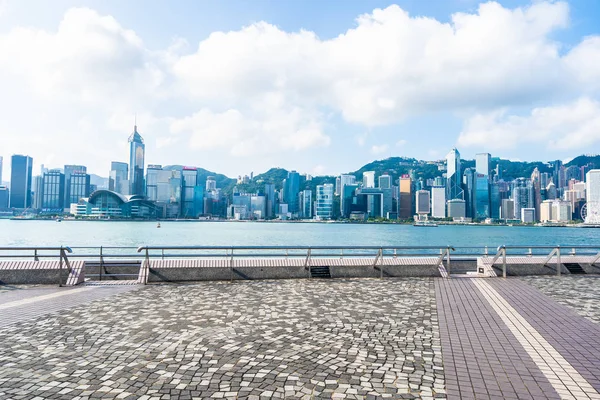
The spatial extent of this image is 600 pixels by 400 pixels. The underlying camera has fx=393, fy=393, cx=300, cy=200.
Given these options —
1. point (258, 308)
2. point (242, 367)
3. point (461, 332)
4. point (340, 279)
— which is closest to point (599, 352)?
point (461, 332)

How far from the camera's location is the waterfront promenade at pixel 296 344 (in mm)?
4832

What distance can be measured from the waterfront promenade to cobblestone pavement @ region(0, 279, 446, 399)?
25 mm

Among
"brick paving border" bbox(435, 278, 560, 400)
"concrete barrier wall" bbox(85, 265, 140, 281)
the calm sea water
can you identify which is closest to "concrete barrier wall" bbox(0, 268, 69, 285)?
"concrete barrier wall" bbox(85, 265, 140, 281)

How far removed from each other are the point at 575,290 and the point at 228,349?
35.4 feet

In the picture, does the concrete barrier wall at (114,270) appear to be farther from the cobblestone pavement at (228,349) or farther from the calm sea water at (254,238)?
the calm sea water at (254,238)

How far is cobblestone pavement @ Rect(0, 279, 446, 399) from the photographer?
4785 millimetres

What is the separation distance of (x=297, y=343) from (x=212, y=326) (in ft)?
6.21

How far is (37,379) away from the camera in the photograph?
16.4 ft

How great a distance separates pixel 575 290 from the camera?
11648 mm

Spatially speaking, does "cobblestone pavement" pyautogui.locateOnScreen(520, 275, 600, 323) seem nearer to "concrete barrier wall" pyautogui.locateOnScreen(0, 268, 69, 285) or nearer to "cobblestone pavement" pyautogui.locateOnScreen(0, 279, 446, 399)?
"cobblestone pavement" pyautogui.locateOnScreen(0, 279, 446, 399)

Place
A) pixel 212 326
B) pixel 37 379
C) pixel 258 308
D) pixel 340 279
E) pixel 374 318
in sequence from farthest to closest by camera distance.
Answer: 1. pixel 340 279
2. pixel 258 308
3. pixel 374 318
4. pixel 212 326
5. pixel 37 379

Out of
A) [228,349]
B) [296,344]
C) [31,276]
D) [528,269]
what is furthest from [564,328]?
[31,276]

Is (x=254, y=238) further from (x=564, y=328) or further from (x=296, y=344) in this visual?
(x=296, y=344)

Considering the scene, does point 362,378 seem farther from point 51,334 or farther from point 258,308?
point 51,334
